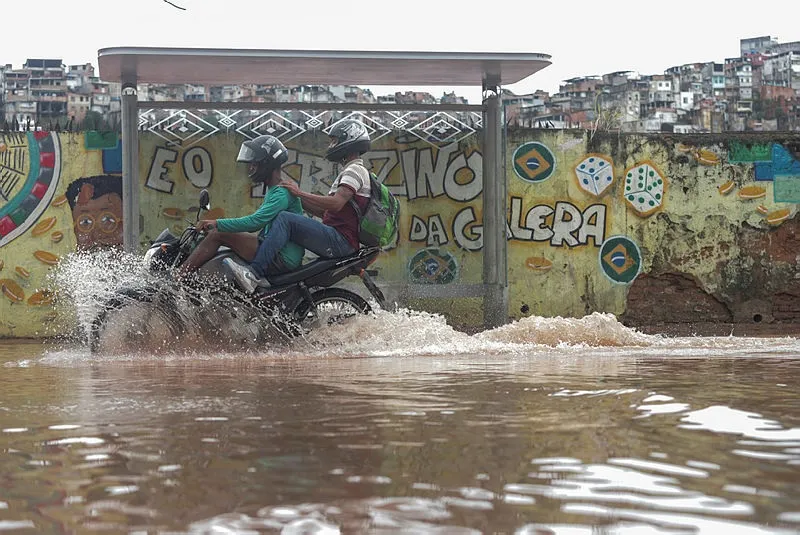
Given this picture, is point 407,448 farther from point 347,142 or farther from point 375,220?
point 347,142

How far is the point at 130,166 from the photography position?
42.6ft

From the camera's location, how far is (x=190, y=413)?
494 cm

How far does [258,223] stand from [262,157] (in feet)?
2.67

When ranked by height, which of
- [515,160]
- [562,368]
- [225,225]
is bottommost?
[562,368]

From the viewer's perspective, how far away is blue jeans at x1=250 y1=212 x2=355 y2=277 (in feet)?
32.4

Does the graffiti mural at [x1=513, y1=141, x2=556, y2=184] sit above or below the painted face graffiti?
above

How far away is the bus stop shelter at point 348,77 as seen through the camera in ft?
41.0

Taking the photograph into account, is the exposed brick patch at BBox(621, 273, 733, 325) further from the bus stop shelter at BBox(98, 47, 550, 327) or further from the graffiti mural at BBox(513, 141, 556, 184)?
the bus stop shelter at BBox(98, 47, 550, 327)

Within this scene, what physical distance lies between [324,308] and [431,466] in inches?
251

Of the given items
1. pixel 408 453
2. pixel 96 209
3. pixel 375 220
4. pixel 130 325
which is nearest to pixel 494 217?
pixel 375 220

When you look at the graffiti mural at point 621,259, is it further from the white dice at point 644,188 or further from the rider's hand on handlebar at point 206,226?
the rider's hand on handlebar at point 206,226

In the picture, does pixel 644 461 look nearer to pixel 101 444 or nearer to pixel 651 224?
pixel 101 444

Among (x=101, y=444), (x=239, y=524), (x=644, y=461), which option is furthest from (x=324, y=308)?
(x=239, y=524)

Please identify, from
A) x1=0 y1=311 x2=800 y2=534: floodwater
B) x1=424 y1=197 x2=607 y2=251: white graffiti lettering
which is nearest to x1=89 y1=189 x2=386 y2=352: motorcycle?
x1=0 y1=311 x2=800 y2=534: floodwater
